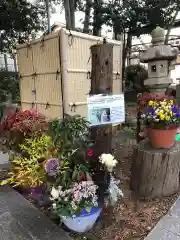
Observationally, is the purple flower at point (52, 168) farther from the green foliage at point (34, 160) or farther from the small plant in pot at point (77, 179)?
the green foliage at point (34, 160)

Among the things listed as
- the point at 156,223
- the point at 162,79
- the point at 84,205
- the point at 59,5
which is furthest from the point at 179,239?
the point at 59,5

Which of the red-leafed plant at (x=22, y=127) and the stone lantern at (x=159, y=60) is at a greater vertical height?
the stone lantern at (x=159, y=60)

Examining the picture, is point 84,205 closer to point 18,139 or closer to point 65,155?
point 65,155

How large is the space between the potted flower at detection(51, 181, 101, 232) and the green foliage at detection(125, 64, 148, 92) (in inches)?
341

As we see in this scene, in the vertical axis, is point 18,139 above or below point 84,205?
above

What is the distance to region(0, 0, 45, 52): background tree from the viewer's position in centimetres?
704

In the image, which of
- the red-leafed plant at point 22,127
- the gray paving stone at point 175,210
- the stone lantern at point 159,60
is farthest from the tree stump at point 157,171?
the stone lantern at point 159,60

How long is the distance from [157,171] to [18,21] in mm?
7536

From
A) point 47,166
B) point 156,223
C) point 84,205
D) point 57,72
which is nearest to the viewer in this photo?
point 84,205

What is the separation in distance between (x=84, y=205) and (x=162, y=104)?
1132 mm

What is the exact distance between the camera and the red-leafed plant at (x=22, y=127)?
7.45 ft

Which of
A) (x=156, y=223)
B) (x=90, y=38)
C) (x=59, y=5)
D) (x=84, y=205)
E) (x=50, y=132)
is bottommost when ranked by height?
(x=156, y=223)

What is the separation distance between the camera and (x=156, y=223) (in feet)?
5.48

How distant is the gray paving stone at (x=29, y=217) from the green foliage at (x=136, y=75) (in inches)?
331
